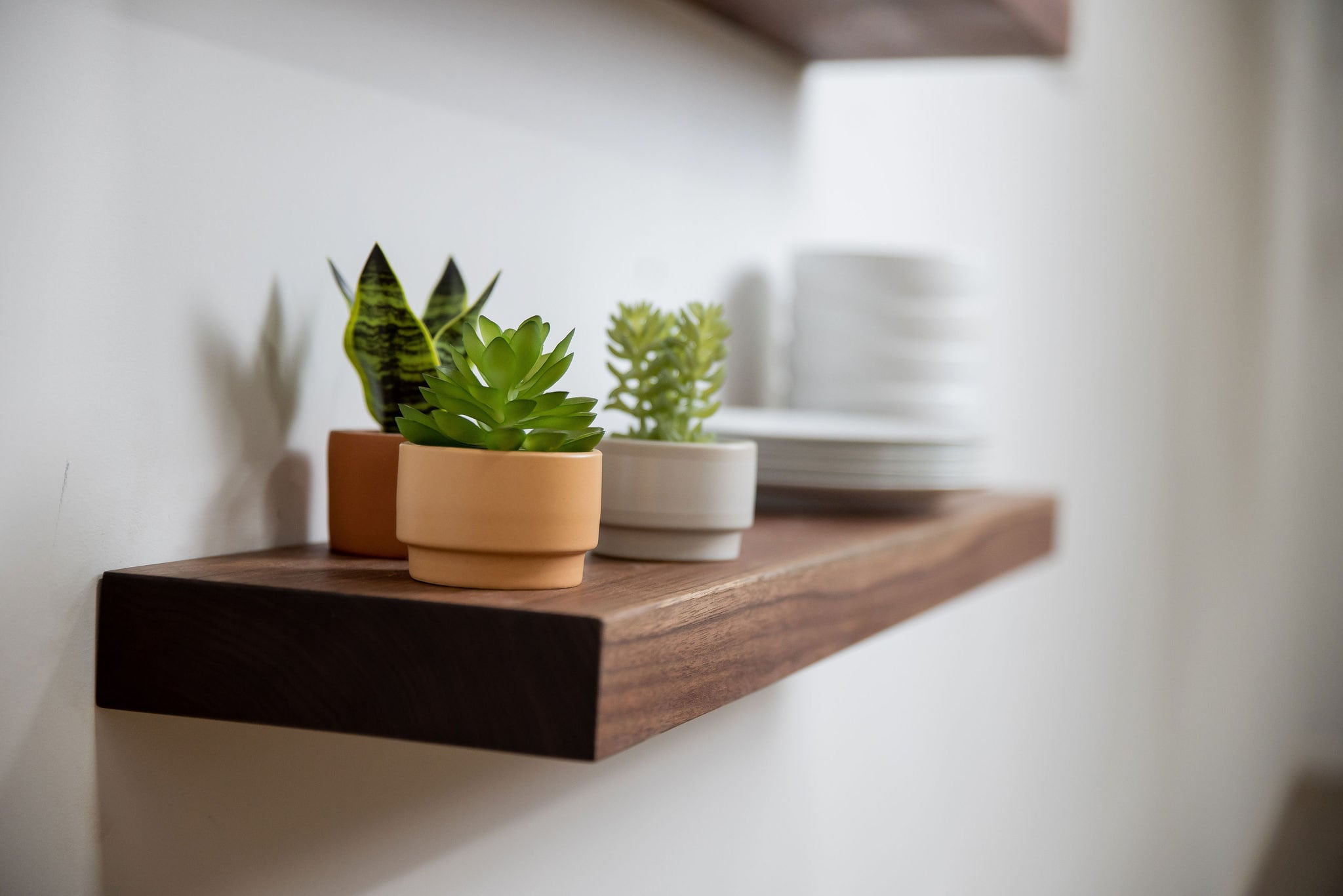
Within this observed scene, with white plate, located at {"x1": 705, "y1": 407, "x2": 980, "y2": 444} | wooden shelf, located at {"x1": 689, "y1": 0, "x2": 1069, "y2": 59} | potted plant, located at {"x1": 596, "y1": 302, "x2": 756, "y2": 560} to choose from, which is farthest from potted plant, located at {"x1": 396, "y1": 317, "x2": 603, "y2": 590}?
wooden shelf, located at {"x1": 689, "y1": 0, "x2": 1069, "y2": 59}

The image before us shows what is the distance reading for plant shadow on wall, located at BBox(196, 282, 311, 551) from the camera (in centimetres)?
61

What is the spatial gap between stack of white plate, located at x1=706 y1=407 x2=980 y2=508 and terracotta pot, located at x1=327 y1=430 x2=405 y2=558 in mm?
356

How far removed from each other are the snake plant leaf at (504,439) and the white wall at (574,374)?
163 millimetres

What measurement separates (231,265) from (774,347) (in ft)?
2.33

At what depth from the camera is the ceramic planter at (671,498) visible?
2.19ft

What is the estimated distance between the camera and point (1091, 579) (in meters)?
2.27

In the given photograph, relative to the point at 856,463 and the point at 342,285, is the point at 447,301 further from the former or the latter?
the point at 856,463

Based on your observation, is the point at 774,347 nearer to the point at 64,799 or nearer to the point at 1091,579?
the point at 64,799

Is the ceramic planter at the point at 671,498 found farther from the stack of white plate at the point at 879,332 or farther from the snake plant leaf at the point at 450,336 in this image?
the stack of white plate at the point at 879,332

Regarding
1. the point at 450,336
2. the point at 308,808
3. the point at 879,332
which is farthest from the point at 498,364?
the point at 879,332

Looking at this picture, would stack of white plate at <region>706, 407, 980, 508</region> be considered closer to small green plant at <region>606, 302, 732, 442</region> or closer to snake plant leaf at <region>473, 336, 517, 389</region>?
small green plant at <region>606, 302, 732, 442</region>

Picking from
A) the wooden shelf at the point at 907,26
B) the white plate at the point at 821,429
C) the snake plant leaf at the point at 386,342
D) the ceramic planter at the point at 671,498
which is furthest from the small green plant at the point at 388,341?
the wooden shelf at the point at 907,26

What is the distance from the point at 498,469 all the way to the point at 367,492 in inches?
4.9

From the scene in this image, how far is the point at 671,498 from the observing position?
2.19 ft
